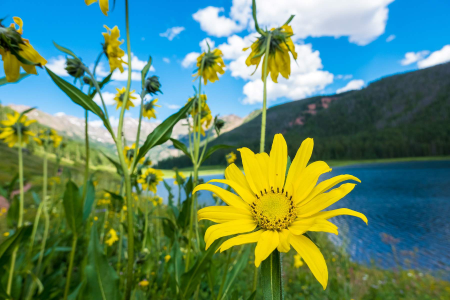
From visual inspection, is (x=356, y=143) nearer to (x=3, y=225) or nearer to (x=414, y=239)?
(x=414, y=239)

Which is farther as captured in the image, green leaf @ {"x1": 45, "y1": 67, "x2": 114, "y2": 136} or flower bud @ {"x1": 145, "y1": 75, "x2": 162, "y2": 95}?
flower bud @ {"x1": 145, "y1": 75, "x2": 162, "y2": 95}

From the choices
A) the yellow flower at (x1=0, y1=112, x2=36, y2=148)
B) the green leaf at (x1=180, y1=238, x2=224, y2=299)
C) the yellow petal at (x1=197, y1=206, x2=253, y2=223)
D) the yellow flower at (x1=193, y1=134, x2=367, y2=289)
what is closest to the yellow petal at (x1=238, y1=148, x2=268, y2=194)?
the yellow flower at (x1=193, y1=134, x2=367, y2=289)

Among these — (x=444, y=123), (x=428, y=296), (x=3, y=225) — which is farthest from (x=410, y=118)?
(x=3, y=225)

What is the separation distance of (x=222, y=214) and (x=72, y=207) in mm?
1300

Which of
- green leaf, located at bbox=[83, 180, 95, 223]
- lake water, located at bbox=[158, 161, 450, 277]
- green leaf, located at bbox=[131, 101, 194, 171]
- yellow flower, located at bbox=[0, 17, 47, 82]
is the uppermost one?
yellow flower, located at bbox=[0, 17, 47, 82]

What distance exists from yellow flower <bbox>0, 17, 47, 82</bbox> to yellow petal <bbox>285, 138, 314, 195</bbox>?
111cm

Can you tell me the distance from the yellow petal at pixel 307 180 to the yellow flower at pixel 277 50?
845 millimetres

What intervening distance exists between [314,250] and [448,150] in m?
81.2

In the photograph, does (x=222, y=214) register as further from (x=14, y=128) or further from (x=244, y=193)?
(x=14, y=128)

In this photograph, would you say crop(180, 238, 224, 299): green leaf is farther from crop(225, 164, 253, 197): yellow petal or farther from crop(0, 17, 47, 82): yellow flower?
crop(0, 17, 47, 82): yellow flower

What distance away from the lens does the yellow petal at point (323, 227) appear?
61 centimetres

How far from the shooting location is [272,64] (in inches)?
62.9

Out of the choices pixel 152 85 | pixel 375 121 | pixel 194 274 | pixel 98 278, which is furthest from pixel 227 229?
pixel 375 121

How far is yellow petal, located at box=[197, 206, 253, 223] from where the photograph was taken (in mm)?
800
